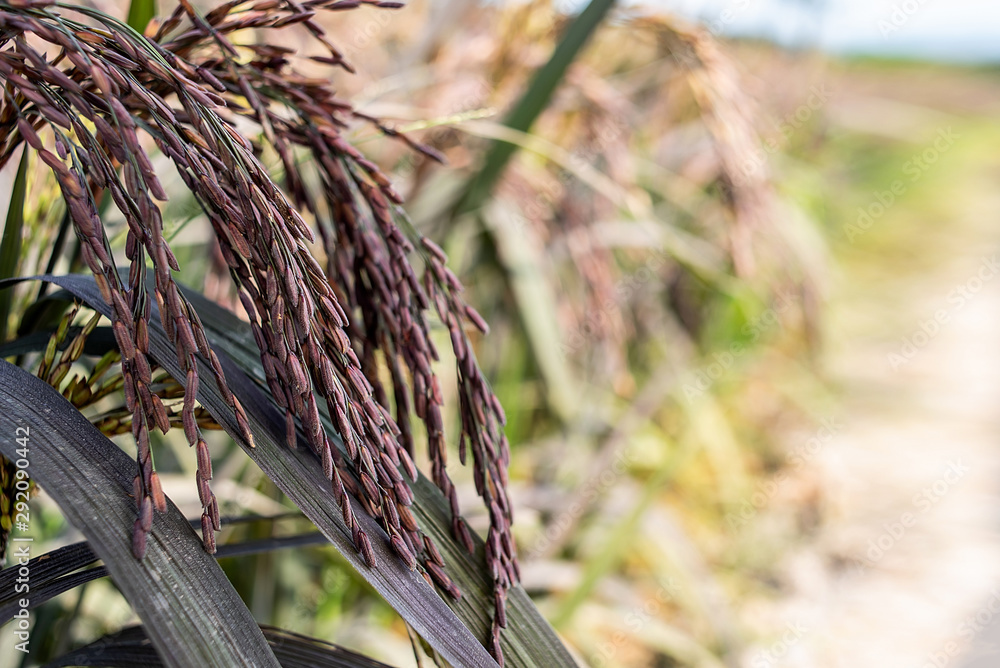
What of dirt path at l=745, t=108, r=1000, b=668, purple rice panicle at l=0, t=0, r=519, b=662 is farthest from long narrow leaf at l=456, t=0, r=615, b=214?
dirt path at l=745, t=108, r=1000, b=668

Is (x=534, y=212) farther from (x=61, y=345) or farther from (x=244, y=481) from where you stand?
(x=61, y=345)

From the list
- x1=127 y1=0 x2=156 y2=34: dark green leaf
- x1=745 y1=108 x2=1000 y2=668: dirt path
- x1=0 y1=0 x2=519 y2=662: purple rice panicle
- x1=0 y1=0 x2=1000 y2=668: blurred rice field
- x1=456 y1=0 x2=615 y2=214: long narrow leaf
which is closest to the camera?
x1=0 y1=0 x2=519 y2=662: purple rice panicle

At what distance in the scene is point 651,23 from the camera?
976 millimetres

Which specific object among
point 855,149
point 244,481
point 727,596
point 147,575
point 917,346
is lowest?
point 147,575

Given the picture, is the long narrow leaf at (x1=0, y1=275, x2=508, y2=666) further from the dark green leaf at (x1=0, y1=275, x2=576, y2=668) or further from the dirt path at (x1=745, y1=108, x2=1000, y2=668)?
the dirt path at (x1=745, y1=108, x2=1000, y2=668)

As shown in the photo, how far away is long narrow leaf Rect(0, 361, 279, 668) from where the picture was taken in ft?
1.08

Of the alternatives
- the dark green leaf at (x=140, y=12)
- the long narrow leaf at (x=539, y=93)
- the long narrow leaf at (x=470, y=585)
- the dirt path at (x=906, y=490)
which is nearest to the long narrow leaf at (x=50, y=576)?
the long narrow leaf at (x=470, y=585)

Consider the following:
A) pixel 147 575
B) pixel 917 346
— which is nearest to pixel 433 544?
pixel 147 575

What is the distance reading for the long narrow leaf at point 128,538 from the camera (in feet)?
1.08

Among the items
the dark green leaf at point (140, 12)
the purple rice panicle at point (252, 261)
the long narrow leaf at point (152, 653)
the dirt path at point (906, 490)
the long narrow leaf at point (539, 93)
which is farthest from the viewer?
the dirt path at point (906, 490)

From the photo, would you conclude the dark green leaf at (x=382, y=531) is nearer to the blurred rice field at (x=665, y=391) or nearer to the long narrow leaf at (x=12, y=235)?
the long narrow leaf at (x=12, y=235)

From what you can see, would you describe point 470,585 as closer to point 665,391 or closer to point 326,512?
point 326,512

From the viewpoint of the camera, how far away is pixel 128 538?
34 centimetres

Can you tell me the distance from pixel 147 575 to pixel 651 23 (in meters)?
0.92
